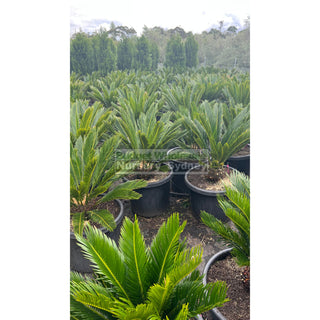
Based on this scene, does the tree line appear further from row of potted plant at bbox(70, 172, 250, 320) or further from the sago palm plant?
row of potted plant at bbox(70, 172, 250, 320)

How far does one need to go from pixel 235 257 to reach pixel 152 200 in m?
1.43

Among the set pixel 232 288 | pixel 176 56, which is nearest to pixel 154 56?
pixel 176 56

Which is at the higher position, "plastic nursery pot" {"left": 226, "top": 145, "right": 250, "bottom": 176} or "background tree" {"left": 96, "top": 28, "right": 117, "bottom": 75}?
"background tree" {"left": 96, "top": 28, "right": 117, "bottom": 75}

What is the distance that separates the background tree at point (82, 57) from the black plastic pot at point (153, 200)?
18.0 ft

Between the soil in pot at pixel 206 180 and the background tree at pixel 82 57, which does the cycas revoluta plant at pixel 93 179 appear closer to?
the soil in pot at pixel 206 180

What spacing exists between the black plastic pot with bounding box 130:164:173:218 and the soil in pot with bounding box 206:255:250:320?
123cm

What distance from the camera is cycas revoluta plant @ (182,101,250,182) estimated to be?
7.99 feet

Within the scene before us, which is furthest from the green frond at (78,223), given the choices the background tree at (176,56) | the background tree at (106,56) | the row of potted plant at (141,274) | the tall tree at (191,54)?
the background tree at (176,56)

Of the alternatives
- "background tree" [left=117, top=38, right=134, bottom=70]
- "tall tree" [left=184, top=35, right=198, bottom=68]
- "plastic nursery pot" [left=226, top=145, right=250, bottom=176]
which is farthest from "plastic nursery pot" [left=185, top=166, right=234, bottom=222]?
"background tree" [left=117, top=38, right=134, bottom=70]

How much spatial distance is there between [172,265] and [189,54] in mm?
9374

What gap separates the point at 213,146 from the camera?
2.45m

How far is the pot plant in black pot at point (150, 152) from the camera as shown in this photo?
2627 mm

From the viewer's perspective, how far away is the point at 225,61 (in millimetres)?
4312
